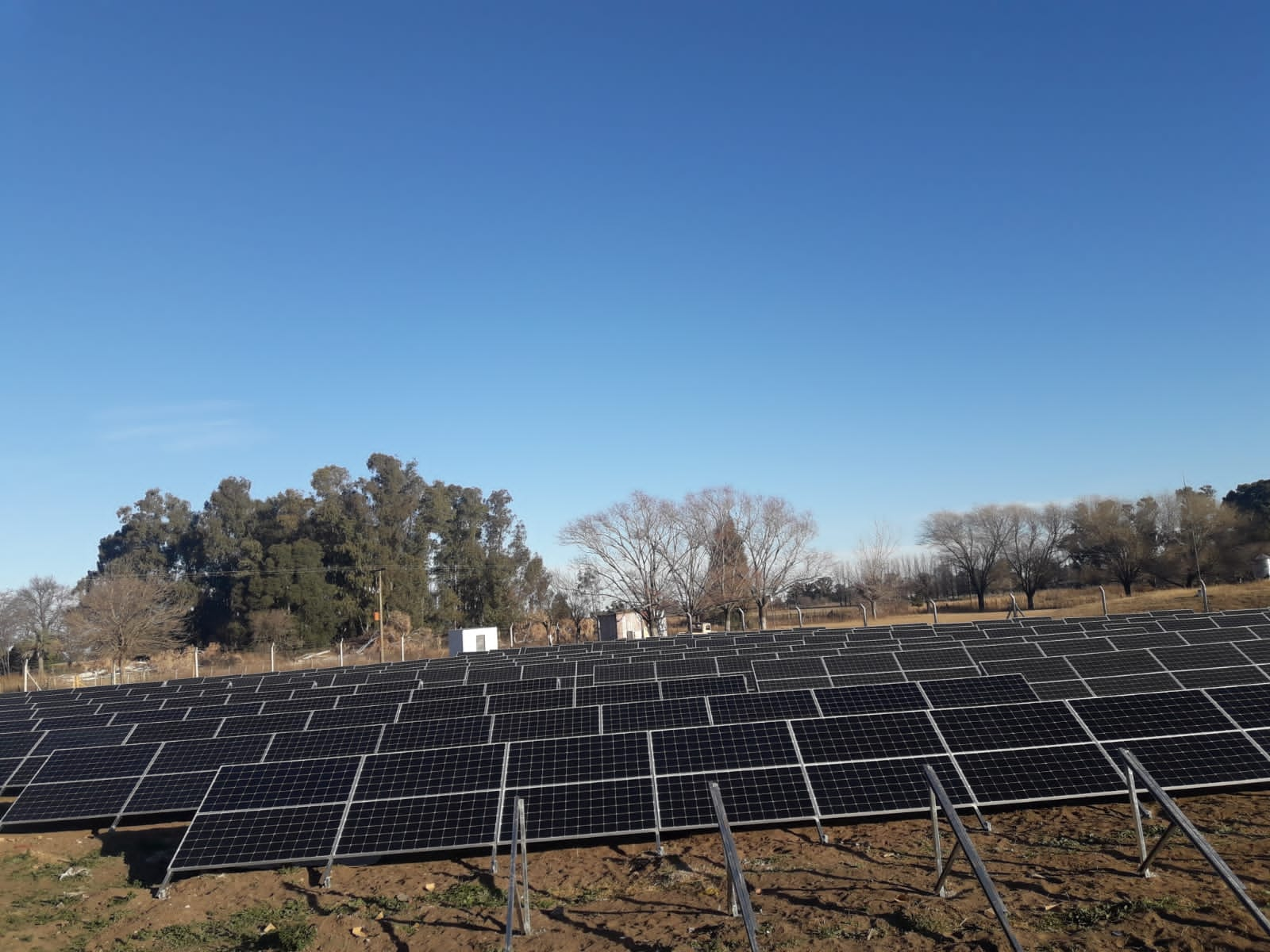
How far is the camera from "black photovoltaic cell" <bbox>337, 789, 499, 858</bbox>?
340 inches

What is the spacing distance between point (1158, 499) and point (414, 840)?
72.3 metres

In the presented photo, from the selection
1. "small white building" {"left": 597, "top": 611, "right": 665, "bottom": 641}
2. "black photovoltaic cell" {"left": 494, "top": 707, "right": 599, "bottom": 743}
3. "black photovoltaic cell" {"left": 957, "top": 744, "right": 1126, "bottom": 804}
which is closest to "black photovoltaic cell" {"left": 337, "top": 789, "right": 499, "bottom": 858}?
"black photovoltaic cell" {"left": 494, "top": 707, "right": 599, "bottom": 743}

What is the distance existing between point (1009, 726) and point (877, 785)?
200 cm

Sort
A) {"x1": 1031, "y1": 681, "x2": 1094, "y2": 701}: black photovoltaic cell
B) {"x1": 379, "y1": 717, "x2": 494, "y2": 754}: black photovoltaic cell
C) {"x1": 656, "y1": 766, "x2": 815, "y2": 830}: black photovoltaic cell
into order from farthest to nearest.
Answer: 1. {"x1": 1031, "y1": 681, "x2": 1094, "y2": 701}: black photovoltaic cell
2. {"x1": 379, "y1": 717, "x2": 494, "y2": 754}: black photovoltaic cell
3. {"x1": 656, "y1": 766, "x2": 815, "y2": 830}: black photovoltaic cell

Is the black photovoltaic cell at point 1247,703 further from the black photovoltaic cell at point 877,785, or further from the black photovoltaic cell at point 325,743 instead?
the black photovoltaic cell at point 325,743

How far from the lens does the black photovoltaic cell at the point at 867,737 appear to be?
30.3 ft

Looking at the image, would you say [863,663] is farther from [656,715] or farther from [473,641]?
[473,641]

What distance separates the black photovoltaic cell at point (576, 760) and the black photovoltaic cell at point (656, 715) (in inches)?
43.4

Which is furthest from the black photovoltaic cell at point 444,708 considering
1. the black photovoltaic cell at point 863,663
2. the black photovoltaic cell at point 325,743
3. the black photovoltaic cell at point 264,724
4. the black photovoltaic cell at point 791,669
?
the black photovoltaic cell at point 863,663

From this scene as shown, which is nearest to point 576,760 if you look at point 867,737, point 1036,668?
point 867,737

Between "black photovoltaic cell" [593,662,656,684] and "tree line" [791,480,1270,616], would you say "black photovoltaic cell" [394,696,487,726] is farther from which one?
"tree line" [791,480,1270,616]

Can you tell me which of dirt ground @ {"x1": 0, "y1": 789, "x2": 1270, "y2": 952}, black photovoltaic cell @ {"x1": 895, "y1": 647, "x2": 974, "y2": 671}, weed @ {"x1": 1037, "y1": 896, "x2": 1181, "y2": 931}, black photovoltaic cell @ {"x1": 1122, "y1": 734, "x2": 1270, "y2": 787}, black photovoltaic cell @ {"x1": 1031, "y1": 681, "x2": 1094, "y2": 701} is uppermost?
black photovoltaic cell @ {"x1": 895, "y1": 647, "x2": 974, "y2": 671}

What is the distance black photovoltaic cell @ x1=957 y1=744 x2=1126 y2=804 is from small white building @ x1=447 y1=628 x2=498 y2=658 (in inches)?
1246

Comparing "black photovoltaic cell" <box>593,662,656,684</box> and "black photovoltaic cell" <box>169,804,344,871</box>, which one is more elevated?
"black photovoltaic cell" <box>593,662,656,684</box>
